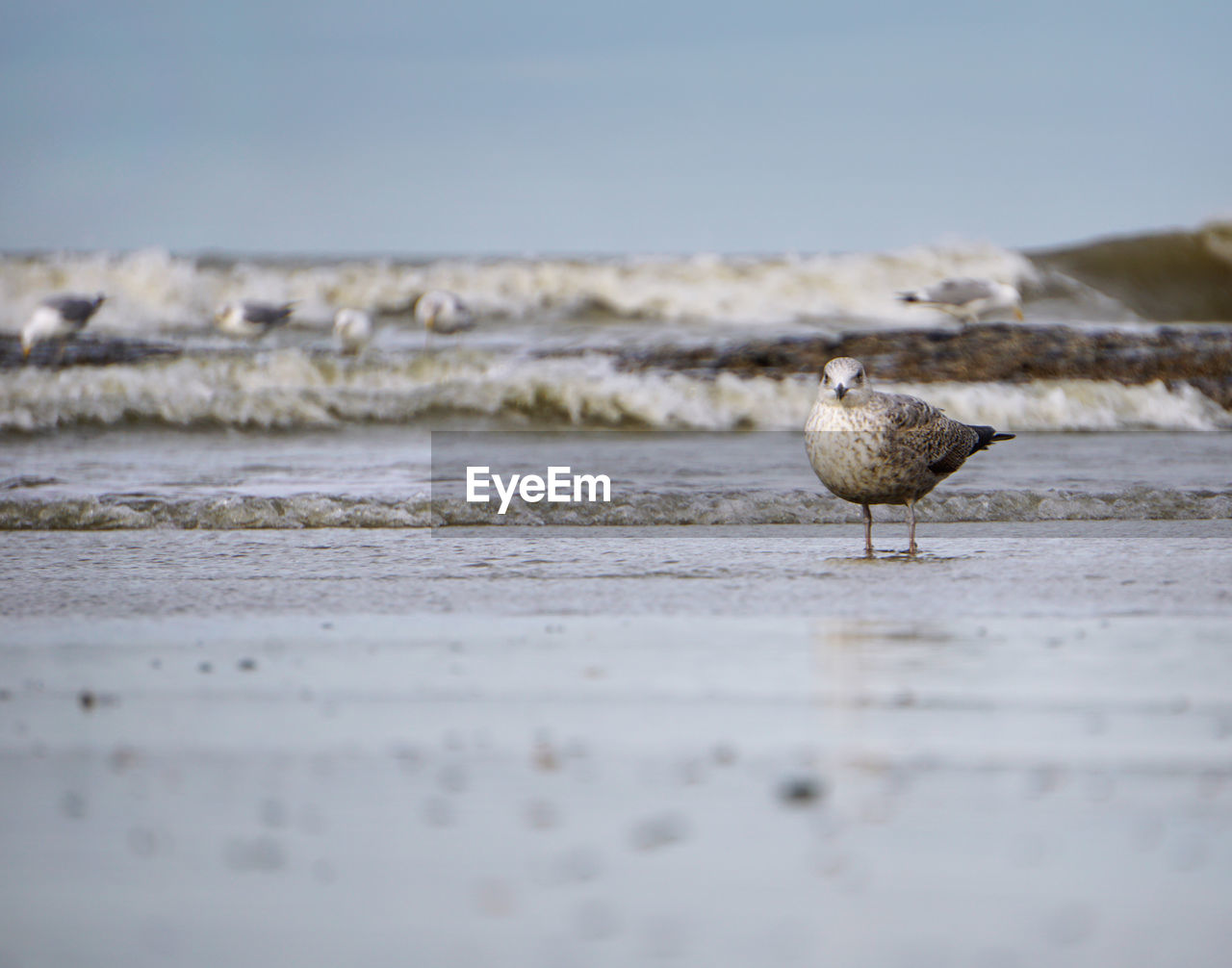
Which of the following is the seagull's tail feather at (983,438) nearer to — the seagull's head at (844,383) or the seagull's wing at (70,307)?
the seagull's head at (844,383)

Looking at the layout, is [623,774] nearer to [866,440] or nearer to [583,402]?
[866,440]

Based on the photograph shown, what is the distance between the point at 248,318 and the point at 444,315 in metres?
2.07

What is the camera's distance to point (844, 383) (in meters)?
4.48

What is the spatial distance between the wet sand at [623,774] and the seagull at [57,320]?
35.0 ft

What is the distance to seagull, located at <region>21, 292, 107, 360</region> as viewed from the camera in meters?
13.8

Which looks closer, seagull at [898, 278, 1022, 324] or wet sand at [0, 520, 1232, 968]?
wet sand at [0, 520, 1232, 968]

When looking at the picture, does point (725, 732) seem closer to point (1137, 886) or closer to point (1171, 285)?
point (1137, 886)

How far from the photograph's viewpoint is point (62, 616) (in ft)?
11.6

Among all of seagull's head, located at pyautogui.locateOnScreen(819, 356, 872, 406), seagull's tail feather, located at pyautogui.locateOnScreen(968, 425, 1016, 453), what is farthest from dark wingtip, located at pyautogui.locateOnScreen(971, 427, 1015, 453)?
seagull's head, located at pyautogui.locateOnScreen(819, 356, 872, 406)

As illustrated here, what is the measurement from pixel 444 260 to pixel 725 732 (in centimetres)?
1847

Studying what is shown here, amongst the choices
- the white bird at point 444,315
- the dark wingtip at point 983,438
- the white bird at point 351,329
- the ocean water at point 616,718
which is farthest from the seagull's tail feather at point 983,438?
the white bird at point 351,329

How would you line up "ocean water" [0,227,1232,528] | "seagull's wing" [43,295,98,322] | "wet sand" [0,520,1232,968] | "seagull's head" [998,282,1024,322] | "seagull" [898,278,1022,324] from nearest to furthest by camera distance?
"wet sand" [0,520,1232,968]
"ocean water" [0,227,1232,528]
"seagull's wing" [43,295,98,322]
"seagull" [898,278,1022,324]
"seagull's head" [998,282,1024,322]

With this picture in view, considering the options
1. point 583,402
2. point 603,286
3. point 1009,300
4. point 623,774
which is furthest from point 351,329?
point 623,774

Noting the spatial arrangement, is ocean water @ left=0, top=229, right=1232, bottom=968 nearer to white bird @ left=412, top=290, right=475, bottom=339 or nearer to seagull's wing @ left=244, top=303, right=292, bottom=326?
white bird @ left=412, top=290, right=475, bottom=339
